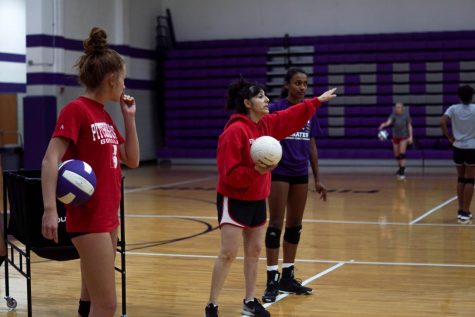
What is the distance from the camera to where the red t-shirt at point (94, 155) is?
3.98 metres

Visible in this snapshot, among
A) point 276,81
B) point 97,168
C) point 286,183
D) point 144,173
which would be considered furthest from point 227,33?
point 97,168

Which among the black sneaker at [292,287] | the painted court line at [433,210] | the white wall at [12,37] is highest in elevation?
the white wall at [12,37]

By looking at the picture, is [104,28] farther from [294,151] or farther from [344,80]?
[294,151]

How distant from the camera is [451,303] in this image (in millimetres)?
6145

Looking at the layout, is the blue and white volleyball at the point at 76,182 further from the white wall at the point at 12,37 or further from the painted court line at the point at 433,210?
the white wall at the point at 12,37

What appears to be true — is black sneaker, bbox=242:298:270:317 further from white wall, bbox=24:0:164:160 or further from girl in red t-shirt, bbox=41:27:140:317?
white wall, bbox=24:0:164:160

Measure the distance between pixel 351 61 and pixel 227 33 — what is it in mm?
3963

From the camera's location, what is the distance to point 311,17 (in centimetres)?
2228

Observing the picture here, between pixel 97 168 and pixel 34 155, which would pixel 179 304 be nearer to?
pixel 97 168

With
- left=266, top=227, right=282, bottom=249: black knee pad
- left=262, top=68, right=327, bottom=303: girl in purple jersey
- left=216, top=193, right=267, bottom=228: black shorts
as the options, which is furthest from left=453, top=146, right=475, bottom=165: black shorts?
left=216, top=193, right=267, bottom=228: black shorts

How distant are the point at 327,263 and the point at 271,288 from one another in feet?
5.70

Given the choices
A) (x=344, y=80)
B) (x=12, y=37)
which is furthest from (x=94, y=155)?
(x=344, y=80)

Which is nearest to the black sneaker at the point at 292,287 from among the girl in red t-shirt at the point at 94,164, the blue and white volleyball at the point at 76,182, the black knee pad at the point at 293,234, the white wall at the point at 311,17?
the black knee pad at the point at 293,234

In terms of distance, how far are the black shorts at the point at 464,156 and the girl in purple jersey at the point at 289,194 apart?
4.55 metres
